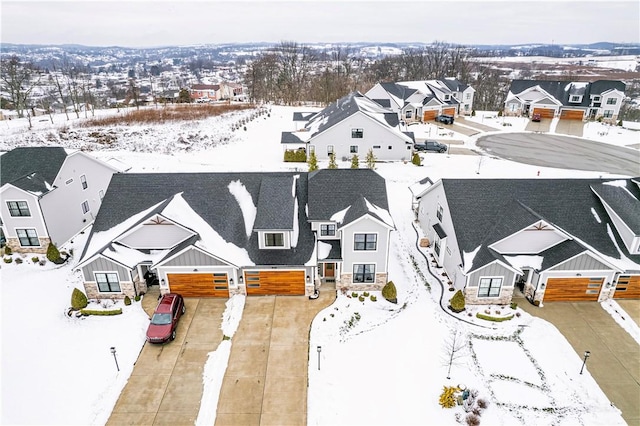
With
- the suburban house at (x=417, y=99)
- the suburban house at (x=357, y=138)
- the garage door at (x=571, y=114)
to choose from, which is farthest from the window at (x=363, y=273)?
the garage door at (x=571, y=114)

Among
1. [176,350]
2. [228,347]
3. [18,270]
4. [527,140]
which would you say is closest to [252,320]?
[228,347]

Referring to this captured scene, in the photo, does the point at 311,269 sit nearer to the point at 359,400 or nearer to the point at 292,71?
the point at 359,400

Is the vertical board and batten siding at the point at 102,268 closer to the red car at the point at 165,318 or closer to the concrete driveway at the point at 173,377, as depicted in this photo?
the red car at the point at 165,318

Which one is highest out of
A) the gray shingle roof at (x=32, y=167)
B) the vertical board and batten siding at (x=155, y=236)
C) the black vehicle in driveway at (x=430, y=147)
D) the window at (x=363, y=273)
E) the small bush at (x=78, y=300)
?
the gray shingle roof at (x=32, y=167)

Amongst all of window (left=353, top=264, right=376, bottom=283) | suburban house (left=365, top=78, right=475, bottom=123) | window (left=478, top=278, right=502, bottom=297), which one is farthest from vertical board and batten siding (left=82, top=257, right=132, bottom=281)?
suburban house (left=365, top=78, right=475, bottom=123)

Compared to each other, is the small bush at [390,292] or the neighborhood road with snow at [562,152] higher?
the neighborhood road with snow at [562,152]

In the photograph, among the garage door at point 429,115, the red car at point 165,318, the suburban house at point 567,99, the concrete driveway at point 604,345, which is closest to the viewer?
the concrete driveway at point 604,345

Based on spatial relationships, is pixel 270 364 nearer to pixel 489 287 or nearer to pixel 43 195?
pixel 489 287
